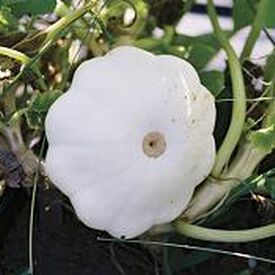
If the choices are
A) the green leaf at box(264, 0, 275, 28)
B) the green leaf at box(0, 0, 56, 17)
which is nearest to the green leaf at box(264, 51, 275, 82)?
the green leaf at box(264, 0, 275, 28)

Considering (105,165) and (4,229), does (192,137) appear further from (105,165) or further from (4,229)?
(4,229)

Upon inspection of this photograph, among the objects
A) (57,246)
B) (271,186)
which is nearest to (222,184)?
(271,186)

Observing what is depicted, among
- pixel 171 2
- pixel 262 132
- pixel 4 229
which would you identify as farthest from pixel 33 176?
pixel 171 2

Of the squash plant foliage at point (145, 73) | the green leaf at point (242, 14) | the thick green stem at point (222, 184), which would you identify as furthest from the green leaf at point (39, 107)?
the green leaf at point (242, 14)

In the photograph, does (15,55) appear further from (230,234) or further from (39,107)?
(230,234)

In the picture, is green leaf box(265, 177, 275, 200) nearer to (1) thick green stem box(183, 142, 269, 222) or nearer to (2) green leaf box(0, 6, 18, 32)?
(1) thick green stem box(183, 142, 269, 222)

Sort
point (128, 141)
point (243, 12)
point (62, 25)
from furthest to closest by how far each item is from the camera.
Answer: point (243, 12)
point (62, 25)
point (128, 141)
